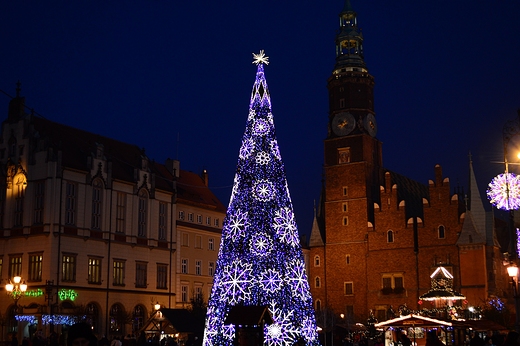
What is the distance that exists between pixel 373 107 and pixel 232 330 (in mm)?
49578

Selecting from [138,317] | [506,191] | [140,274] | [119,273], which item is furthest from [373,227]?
[506,191]

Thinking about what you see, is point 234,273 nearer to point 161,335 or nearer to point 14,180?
point 161,335

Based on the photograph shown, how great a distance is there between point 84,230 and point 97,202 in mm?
2462

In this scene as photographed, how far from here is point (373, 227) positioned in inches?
2576

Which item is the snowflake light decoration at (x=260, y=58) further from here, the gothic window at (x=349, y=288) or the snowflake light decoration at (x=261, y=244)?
the gothic window at (x=349, y=288)

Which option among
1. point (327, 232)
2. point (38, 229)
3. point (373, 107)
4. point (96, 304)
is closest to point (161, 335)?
point (96, 304)

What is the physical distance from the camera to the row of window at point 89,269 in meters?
44.1

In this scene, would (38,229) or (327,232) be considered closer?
(38,229)

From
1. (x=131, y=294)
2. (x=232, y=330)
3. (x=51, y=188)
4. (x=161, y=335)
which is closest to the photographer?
(x=232, y=330)

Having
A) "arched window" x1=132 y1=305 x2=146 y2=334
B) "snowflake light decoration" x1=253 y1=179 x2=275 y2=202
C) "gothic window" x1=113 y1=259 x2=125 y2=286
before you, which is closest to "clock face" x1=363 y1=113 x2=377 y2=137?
"arched window" x1=132 y1=305 x2=146 y2=334

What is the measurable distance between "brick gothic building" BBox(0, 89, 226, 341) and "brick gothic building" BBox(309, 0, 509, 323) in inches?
682

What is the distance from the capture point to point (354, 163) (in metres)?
68.2

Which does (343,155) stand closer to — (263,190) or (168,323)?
(168,323)

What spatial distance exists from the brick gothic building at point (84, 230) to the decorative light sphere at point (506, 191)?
26377 millimetres
